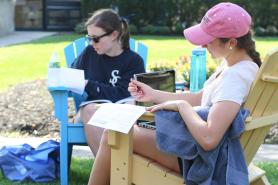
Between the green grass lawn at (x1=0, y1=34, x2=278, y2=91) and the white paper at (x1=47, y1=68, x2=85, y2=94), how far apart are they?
437cm

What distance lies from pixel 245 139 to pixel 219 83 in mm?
393

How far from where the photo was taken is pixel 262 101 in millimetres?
3240

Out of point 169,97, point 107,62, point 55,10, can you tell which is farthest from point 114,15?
point 55,10

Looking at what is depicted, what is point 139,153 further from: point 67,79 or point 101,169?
point 67,79

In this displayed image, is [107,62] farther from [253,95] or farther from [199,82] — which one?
[253,95]

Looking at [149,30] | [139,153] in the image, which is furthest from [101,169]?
[149,30]

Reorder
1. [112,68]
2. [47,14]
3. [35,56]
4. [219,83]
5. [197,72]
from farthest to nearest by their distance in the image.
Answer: [47,14], [35,56], [112,68], [197,72], [219,83]

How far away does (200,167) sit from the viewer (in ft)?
9.91

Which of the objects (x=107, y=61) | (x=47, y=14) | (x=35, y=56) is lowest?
(x=47, y=14)

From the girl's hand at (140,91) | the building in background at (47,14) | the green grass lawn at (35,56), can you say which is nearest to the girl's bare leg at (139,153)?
the girl's hand at (140,91)

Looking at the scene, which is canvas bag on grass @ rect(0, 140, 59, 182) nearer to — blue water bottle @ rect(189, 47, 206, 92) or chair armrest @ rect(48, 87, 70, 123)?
chair armrest @ rect(48, 87, 70, 123)

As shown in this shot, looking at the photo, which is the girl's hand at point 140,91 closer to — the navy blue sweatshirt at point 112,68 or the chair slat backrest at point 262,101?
the chair slat backrest at point 262,101

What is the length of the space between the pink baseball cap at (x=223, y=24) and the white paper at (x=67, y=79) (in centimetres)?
132

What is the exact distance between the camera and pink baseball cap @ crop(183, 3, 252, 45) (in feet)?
10.1
